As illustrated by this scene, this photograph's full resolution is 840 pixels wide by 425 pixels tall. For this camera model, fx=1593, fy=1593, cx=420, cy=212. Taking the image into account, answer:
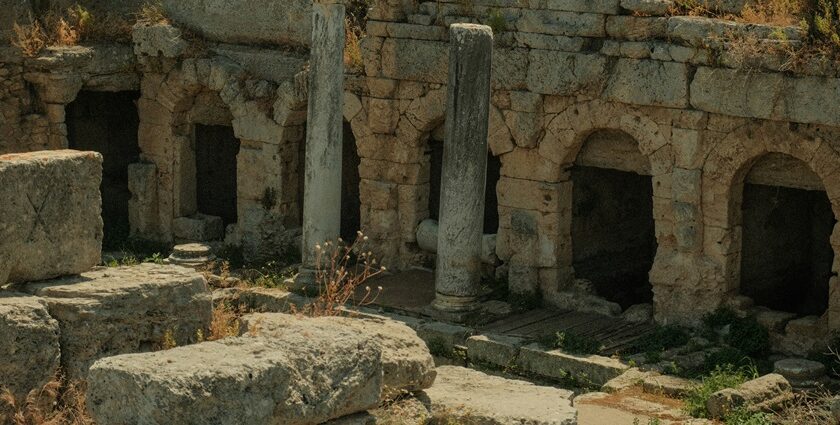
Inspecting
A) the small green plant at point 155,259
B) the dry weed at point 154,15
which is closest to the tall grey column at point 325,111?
the small green plant at point 155,259

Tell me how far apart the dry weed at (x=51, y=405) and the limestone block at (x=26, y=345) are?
0.17 ft

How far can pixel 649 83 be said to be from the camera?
15.9m

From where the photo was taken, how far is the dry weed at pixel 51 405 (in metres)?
9.77

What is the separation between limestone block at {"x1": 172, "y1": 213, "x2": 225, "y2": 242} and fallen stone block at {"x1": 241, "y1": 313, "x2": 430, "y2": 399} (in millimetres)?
10000

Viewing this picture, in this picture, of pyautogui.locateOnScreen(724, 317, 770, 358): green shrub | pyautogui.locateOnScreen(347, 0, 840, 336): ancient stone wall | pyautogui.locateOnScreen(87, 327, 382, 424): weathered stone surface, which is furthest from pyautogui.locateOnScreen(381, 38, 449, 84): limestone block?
pyautogui.locateOnScreen(87, 327, 382, 424): weathered stone surface

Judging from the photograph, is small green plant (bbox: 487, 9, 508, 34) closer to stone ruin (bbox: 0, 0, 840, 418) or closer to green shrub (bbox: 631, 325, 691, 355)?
stone ruin (bbox: 0, 0, 840, 418)

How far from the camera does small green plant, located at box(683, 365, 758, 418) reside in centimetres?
1338

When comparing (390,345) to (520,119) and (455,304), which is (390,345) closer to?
(455,304)

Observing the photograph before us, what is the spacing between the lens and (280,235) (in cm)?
1973

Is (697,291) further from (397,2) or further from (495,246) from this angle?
(397,2)

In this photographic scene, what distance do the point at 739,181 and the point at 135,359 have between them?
8.48 m

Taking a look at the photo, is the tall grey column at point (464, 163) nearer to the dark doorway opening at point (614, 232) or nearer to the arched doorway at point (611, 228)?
the arched doorway at point (611, 228)

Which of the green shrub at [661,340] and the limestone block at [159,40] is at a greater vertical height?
the limestone block at [159,40]

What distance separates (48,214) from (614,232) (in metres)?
9.14
